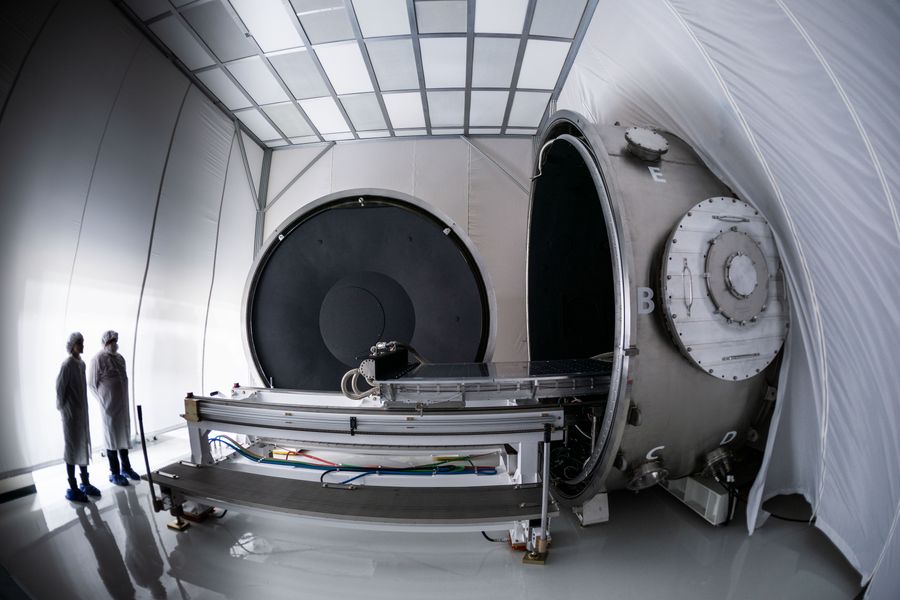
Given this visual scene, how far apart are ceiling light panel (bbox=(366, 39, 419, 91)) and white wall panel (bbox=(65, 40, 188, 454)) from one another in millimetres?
1351

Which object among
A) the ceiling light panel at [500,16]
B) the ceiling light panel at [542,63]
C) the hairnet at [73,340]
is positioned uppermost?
the ceiling light panel at [542,63]

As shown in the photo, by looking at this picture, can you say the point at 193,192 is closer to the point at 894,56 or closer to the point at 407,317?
the point at 407,317

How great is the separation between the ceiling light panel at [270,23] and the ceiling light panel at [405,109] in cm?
86

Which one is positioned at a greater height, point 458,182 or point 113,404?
point 458,182

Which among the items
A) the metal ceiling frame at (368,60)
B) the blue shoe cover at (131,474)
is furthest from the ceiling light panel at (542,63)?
the blue shoe cover at (131,474)

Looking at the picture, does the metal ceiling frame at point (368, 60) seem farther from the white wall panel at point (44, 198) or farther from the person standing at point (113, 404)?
the person standing at point (113, 404)

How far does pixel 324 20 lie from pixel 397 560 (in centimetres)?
307

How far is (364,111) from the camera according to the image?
288 centimetres

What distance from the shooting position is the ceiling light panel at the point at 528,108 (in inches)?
114

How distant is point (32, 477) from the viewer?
51.3 inches

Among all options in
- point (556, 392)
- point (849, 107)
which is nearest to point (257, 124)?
point (556, 392)

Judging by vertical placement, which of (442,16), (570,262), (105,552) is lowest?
(105,552)

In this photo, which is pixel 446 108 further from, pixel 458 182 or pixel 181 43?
pixel 181 43

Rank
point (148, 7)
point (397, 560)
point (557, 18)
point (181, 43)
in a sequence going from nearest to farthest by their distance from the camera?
point (397, 560) < point (148, 7) < point (181, 43) < point (557, 18)
